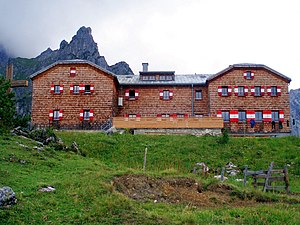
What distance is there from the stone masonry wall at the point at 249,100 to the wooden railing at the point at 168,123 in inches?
193

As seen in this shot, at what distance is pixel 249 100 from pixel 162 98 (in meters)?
9.90

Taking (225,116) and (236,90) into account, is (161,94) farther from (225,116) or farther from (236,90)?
(236,90)

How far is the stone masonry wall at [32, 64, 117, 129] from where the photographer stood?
4416 centimetres

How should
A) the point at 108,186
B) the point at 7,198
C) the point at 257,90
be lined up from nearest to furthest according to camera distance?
the point at 7,198
the point at 108,186
the point at 257,90

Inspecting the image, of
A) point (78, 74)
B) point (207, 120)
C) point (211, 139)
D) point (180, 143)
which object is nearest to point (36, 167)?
point (180, 143)

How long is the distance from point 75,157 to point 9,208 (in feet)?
40.4

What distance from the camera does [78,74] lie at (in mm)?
45562

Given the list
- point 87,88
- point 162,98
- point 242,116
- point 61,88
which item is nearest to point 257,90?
point 242,116

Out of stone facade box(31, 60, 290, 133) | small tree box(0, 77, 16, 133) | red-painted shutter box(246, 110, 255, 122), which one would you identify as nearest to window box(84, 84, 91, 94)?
stone facade box(31, 60, 290, 133)

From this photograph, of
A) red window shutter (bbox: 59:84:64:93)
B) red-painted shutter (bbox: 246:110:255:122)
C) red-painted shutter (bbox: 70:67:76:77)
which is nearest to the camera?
red-painted shutter (bbox: 246:110:255:122)

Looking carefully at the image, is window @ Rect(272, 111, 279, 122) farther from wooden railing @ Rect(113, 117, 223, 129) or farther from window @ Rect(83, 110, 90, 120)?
window @ Rect(83, 110, 90, 120)

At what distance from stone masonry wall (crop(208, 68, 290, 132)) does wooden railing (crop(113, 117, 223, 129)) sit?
4.91 metres

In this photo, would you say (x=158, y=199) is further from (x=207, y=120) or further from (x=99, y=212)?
(x=207, y=120)

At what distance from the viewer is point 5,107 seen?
721 inches
